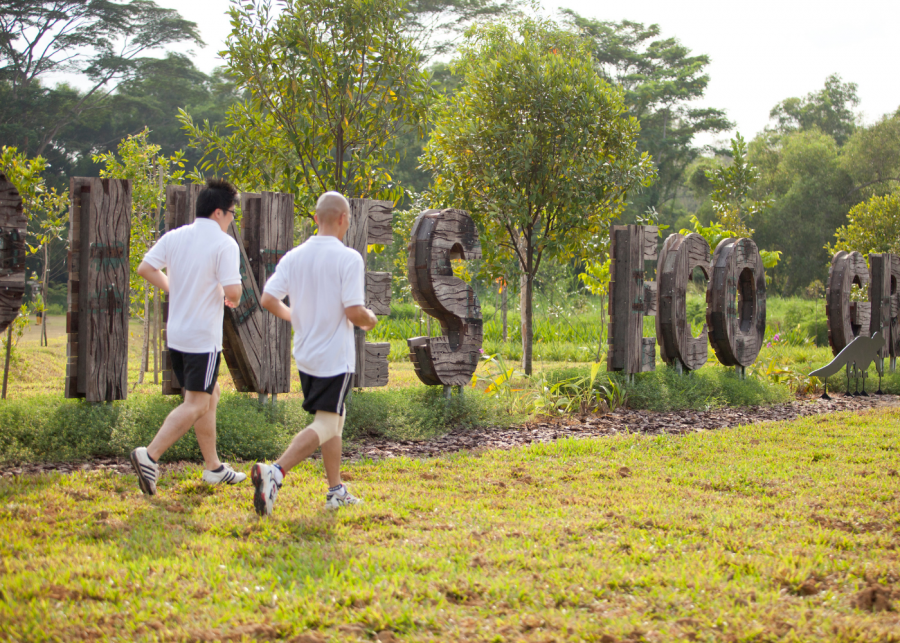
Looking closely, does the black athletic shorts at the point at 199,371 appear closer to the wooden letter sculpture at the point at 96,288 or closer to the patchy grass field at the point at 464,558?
the patchy grass field at the point at 464,558

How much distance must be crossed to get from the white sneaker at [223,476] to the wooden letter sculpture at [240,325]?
133 cm

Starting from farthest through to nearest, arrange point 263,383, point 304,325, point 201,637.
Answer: point 263,383
point 304,325
point 201,637

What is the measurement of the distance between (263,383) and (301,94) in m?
3.55

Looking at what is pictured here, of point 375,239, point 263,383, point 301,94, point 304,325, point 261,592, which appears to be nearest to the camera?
point 261,592

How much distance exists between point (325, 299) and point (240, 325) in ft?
6.85

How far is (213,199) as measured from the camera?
14.8 feet

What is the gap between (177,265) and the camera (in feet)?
14.4

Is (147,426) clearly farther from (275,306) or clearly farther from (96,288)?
(275,306)

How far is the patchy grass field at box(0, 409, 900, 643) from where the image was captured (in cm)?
275

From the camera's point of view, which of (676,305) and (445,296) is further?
(676,305)

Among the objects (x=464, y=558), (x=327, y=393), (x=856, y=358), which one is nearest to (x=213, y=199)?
(x=327, y=393)

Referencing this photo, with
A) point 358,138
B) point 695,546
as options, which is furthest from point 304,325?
point 358,138

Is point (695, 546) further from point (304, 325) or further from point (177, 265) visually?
point (177, 265)

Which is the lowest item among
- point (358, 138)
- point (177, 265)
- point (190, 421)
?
point (190, 421)
